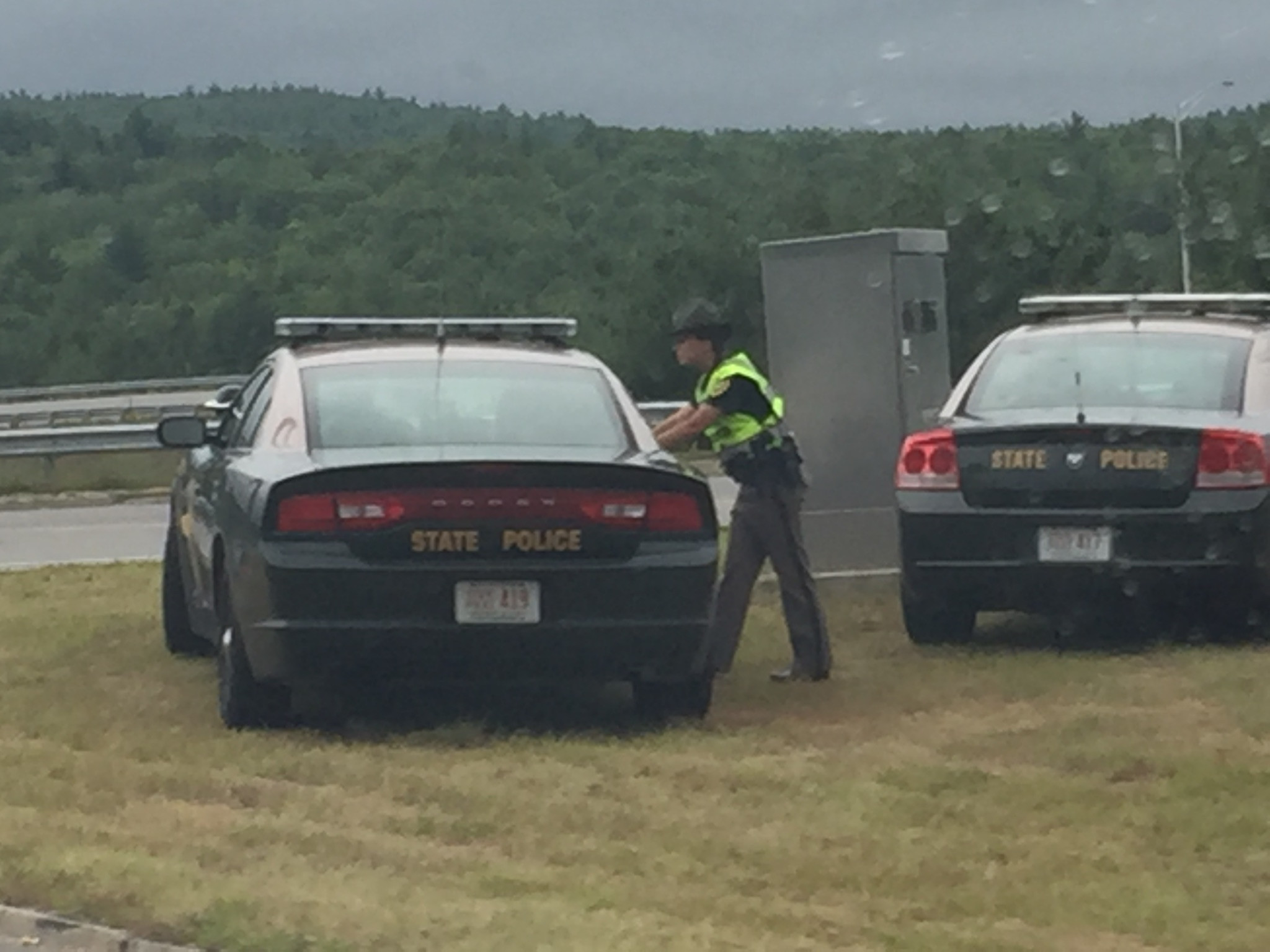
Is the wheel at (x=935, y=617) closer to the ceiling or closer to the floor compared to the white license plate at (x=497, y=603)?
closer to the floor

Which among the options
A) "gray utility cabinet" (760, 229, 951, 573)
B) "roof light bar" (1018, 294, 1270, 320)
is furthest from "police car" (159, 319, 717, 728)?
"gray utility cabinet" (760, 229, 951, 573)

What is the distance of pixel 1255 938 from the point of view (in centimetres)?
618

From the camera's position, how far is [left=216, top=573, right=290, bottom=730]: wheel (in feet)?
31.3

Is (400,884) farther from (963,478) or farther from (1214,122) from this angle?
(1214,122)

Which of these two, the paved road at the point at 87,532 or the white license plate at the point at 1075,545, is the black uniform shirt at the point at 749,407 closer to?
the white license plate at the point at 1075,545

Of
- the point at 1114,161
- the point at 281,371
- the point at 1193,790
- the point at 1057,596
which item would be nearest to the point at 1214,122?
the point at 1114,161

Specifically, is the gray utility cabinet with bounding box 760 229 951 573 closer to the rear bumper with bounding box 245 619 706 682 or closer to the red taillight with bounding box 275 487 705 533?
the rear bumper with bounding box 245 619 706 682

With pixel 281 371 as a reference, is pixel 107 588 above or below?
below

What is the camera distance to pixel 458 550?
9172 millimetres

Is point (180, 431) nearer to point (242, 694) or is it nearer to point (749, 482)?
point (242, 694)

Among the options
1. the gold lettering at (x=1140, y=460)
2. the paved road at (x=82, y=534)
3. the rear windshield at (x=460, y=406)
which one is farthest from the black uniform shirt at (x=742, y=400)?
the paved road at (x=82, y=534)

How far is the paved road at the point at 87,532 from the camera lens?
789 inches

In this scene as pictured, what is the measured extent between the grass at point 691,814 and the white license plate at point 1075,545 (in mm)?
461

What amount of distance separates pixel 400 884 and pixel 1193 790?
8.56 ft
